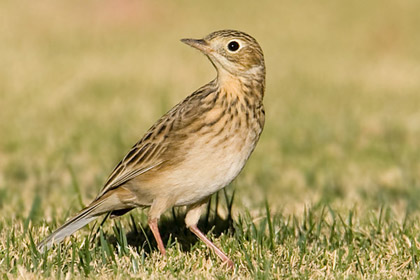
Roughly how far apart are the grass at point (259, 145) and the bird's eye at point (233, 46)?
1227mm

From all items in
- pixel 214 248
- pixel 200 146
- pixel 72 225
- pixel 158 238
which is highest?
pixel 200 146

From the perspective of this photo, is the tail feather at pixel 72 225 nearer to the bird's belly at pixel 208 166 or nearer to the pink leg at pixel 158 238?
the pink leg at pixel 158 238

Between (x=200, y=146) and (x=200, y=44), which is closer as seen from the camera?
(x=200, y=146)

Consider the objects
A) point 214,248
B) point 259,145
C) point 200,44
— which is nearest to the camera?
point 200,44

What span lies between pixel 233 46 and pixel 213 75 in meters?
8.16

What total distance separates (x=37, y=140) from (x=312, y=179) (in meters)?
3.43

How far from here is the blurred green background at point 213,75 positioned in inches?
346

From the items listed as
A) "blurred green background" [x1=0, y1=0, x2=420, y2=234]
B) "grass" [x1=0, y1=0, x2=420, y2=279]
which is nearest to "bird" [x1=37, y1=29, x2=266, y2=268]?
"grass" [x1=0, y1=0, x2=420, y2=279]

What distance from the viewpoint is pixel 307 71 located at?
14391 millimetres

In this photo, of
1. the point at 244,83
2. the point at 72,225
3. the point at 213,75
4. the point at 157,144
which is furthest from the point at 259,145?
the point at 72,225

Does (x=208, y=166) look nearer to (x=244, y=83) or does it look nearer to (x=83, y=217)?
(x=244, y=83)

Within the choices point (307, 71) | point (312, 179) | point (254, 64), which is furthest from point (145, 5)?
point (254, 64)

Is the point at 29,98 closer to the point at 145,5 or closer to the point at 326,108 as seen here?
the point at 326,108

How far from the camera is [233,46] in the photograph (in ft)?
18.0
